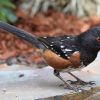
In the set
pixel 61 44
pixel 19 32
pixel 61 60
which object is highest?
pixel 19 32

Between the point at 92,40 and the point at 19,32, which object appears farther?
the point at 19,32

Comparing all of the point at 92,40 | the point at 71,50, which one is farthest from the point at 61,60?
the point at 92,40

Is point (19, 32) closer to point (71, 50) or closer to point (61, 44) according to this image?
point (61, 44)

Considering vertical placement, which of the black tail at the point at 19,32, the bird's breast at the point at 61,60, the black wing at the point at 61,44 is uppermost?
the black tail at the point at 19,32

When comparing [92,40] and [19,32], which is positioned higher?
[19,32]

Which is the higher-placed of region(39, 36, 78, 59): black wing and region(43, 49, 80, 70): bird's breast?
region(39, 36, 78, 59): black wing

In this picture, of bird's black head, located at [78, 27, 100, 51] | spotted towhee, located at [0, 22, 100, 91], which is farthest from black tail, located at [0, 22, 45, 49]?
bird's black head, located at [78, 27, 100, 51]

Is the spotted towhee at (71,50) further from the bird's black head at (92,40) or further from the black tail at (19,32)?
the black tail at (19,32)

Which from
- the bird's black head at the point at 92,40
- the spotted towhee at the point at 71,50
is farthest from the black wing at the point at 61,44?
the bird's black head at the point at 92,40

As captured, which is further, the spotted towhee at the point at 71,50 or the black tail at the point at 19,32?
the black tail at the point at 19,32

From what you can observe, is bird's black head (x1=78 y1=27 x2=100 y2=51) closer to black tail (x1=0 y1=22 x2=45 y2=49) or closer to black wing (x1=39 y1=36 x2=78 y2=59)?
black wing (x1=39 y1=36 x2=78 y2=59)

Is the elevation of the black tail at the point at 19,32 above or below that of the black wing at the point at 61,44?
above

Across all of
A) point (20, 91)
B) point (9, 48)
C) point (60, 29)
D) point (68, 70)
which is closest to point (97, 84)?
point (68, 70)
